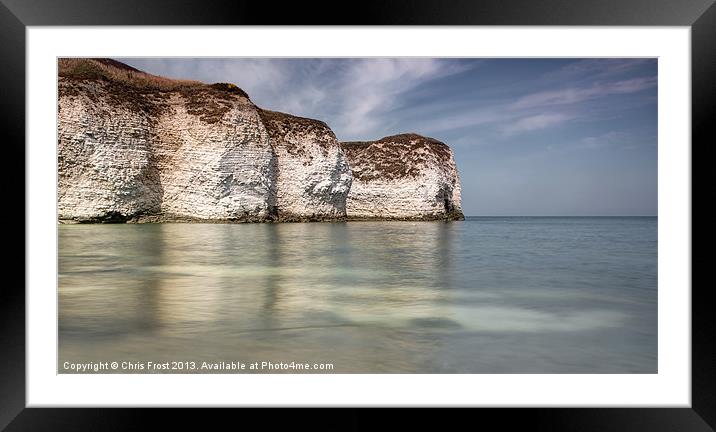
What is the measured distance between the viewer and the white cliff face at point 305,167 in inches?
1486

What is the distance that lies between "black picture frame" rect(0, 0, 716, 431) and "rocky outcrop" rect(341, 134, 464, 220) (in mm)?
49151

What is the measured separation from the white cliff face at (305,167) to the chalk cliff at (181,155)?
0.09 meters

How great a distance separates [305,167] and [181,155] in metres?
10.7

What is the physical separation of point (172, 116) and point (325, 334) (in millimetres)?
31912

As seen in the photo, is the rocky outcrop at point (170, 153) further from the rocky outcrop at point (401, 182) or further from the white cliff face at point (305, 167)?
the rocky outcrop at point (401, 182)

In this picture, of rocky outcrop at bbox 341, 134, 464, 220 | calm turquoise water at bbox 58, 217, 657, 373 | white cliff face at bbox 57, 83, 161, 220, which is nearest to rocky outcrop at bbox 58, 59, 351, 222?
white cliff face at bbox 57, 83, 161, 220

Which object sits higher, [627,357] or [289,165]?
[289,165]

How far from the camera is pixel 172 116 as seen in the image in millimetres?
32094

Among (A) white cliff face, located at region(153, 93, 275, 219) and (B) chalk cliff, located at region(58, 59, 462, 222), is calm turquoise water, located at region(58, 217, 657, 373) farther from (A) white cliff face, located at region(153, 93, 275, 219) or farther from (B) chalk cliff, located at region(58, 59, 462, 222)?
(A) white cliff face, located at region(153, 93, 275, 219)

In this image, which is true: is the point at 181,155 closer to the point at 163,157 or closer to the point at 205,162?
the point at 163,157
